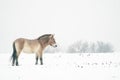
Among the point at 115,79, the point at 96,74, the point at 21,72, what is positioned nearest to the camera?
the point at 115,79

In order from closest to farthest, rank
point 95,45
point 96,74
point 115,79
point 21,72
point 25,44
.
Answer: point 115,79 < point 96,74 < point 21,72 < point 25,44 < point 95,45

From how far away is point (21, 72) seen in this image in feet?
57.8

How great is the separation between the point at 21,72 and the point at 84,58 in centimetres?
812

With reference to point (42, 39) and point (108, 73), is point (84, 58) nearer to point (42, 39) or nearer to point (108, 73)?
point (42, 39)

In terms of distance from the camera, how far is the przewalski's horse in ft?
77.3

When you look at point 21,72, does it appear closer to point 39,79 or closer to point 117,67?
point 39,79

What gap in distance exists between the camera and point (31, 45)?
2400 cm

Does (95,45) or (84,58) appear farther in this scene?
(95,45)

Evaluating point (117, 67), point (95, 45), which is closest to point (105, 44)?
point (95, 45)

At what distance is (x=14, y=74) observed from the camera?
55.9 feet

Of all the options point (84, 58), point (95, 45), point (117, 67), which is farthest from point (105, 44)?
point (117, 67)

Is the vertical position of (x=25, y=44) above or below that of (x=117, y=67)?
above

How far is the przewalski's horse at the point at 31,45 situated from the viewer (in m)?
23.5

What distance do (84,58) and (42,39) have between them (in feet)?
10.4
